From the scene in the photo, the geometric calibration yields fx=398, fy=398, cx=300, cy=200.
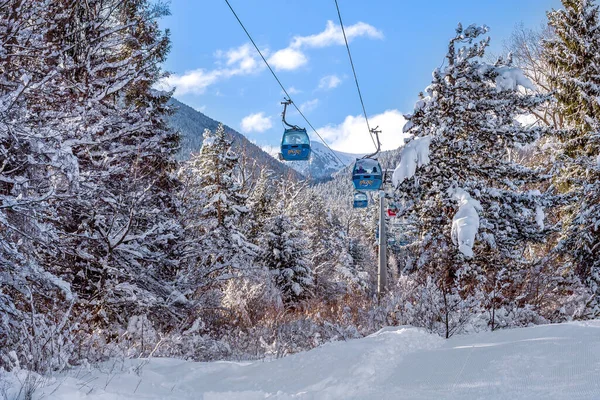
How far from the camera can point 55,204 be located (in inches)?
260

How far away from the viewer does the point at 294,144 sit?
12.9 m

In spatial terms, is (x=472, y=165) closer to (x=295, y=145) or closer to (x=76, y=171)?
(x=295, y=145)

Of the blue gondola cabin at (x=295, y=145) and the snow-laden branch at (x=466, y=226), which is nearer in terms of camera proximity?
the snow-laden branch at (x=466, y=226)

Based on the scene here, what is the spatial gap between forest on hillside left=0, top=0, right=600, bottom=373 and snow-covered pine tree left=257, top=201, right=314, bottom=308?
4876mm

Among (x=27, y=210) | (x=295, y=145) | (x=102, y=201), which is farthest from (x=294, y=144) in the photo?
(x=27, y=210)

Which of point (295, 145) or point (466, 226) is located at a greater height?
point (295, 145)

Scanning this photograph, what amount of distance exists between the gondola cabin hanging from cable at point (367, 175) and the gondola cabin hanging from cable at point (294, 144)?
6.70ft

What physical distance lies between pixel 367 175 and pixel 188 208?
611 centimetres

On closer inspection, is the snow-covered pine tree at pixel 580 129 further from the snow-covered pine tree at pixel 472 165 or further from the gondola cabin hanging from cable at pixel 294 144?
the gondola cabin hanging from cable at pixel 294 144

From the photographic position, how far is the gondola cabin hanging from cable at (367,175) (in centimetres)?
1378

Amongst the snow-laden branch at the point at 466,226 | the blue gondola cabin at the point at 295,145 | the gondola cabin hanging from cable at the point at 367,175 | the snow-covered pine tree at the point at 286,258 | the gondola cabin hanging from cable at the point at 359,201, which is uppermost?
the blue gondola cabin at the point at 295,145

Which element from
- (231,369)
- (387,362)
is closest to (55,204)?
(231,369)

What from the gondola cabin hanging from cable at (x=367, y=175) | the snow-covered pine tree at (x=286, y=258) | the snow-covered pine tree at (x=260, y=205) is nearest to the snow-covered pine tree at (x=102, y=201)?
the gondola cabin hanging from cable at (x=367, y=175)

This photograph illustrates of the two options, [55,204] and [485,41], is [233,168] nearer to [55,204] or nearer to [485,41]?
[485,41]
